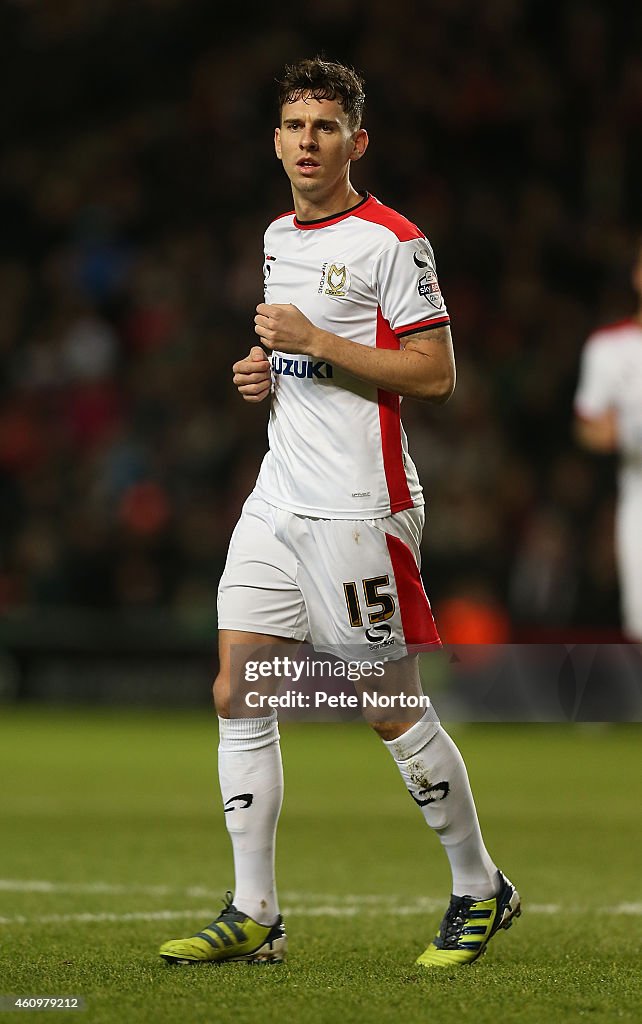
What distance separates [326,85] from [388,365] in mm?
821

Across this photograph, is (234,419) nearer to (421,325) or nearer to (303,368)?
(303,368)

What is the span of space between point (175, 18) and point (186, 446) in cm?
577

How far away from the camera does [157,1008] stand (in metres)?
3.74

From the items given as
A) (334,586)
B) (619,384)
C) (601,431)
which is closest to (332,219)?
(334,586)

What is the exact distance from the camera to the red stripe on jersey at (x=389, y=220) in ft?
14.8

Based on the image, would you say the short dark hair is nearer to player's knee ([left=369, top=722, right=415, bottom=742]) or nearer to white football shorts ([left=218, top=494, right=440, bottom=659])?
white football shorts ([left=218, top=494, right=440, bottom=659])

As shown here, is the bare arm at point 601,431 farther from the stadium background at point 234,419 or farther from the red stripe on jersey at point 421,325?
the red stripe on jersey at point 421,325

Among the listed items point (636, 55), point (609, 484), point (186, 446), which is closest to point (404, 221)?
point (609, 484)

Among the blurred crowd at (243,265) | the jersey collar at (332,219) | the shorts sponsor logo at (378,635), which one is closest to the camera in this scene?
the shorts sponsor logo at (378,635)

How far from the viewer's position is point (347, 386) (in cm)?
456

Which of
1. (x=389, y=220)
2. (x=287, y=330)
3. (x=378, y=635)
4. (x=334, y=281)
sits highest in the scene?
(x=389, y=220)

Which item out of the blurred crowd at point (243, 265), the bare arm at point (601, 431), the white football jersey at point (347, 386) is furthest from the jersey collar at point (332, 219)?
the blurred crowd at point (243, 265)

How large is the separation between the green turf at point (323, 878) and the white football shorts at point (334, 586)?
2.95 ft

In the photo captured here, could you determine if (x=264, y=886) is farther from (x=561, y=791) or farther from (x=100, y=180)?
(x=100, y=180)
